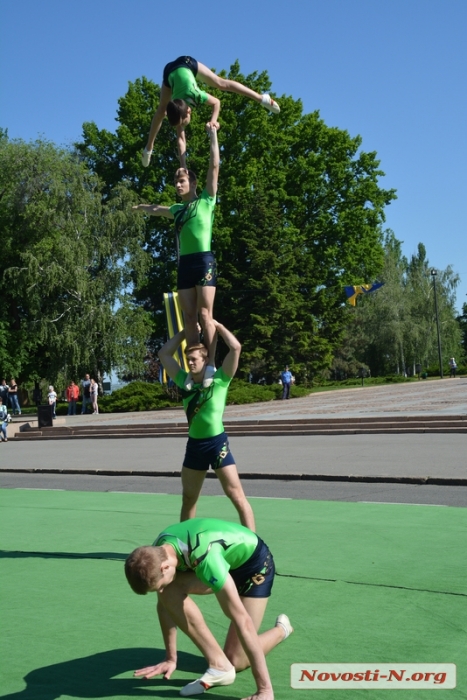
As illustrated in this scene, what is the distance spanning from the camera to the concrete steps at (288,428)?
22.3 metres

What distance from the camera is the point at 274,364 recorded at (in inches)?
1983

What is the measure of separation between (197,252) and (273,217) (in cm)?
4308

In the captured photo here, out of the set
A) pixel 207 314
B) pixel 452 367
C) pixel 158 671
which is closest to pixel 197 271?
pixel 207 314

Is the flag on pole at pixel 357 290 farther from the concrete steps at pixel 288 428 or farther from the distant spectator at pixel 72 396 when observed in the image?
the concrete steps at pixel 288 428

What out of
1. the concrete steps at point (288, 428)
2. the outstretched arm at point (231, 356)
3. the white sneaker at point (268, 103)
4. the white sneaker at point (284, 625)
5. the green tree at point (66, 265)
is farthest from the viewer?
the green tree at point (66, 265)

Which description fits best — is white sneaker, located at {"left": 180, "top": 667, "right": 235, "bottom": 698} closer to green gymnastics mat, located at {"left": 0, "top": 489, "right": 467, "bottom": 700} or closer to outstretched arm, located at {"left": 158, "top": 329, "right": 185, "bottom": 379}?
green gymnastics mat, located at {"left": 0, "top": 489, "right": 467, "bottom": 700}

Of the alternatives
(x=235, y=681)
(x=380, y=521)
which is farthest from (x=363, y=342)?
(x=235, y=681)

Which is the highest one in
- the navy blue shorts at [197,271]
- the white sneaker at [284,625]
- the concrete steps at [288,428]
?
the navy blue shorts at [197,271]

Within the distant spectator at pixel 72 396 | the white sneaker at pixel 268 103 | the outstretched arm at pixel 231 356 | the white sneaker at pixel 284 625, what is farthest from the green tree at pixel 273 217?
the white sneaker at pixel 284 625

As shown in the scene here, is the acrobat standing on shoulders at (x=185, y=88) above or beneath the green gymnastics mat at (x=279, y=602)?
above

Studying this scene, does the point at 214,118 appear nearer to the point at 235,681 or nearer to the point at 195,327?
the point at 195,327

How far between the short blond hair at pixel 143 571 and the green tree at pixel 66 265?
40669mm

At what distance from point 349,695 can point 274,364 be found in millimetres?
46229

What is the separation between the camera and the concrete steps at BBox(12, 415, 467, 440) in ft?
73.2
